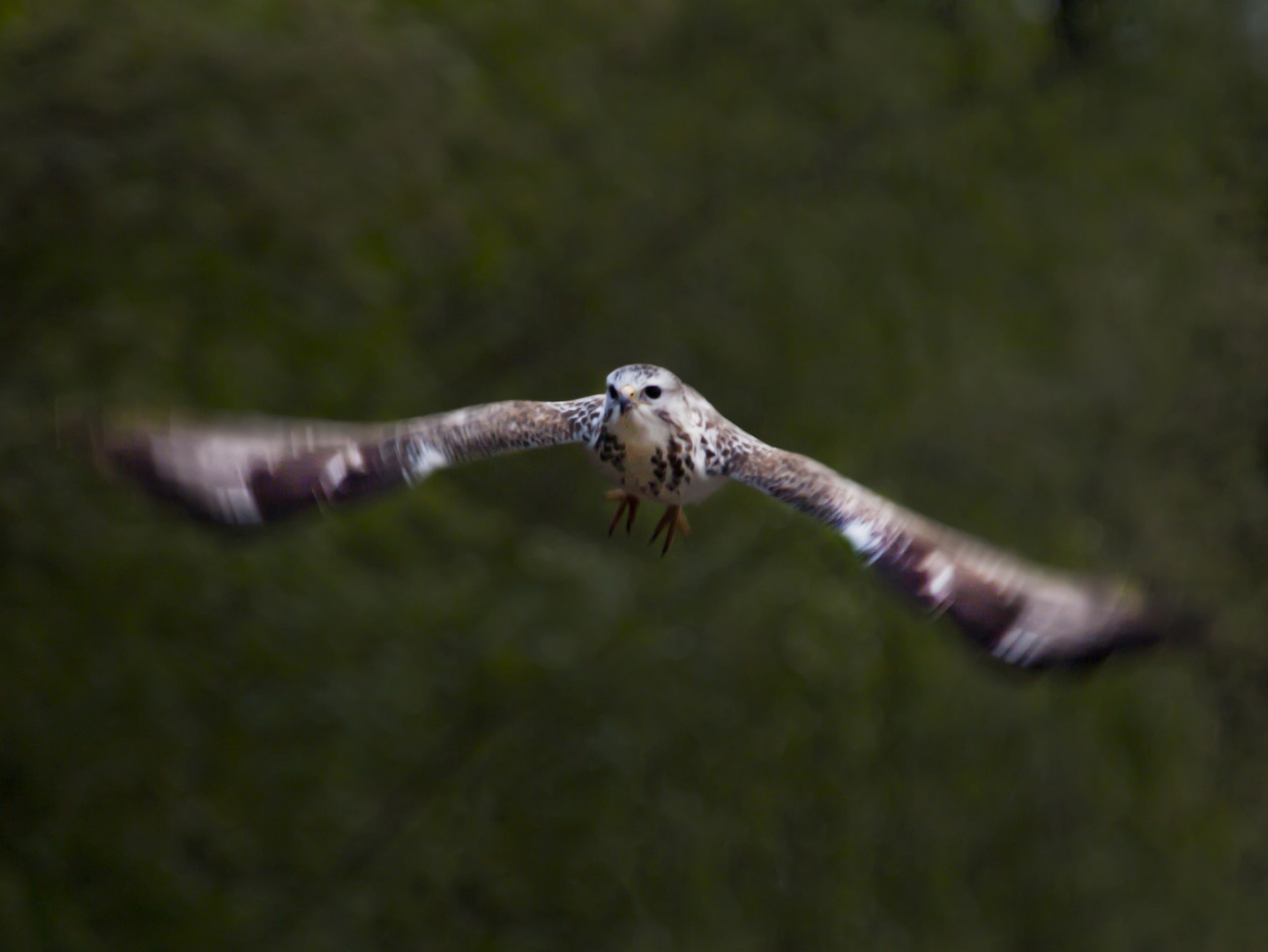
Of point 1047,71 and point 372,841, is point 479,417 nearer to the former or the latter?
point 372,841

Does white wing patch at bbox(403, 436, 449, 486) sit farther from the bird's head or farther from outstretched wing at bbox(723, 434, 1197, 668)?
outstretched wing at bbox(723, 434, 1197, 668)

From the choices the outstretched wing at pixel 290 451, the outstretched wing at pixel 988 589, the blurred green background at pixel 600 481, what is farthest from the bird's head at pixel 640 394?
the blurred green background at pixel 600 481

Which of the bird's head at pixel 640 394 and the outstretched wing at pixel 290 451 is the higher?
the outstretched wing at pixel 290 451

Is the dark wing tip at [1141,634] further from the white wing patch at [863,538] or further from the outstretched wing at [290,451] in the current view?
the outstretched wing at [290,451]

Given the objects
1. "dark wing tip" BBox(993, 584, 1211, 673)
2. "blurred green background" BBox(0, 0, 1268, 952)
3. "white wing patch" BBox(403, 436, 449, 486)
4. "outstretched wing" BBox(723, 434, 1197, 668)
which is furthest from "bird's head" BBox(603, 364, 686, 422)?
"blurred green background" BBox(0, 0, 1268, 952)

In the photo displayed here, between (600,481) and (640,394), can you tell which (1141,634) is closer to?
(640,394)

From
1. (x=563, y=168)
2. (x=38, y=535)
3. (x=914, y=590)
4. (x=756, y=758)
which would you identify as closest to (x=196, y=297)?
(x=38, y=535)

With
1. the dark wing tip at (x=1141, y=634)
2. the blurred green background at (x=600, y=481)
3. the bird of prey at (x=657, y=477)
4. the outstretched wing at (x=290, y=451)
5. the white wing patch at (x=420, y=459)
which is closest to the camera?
the dark wing tip at (x=1141, y=634)
